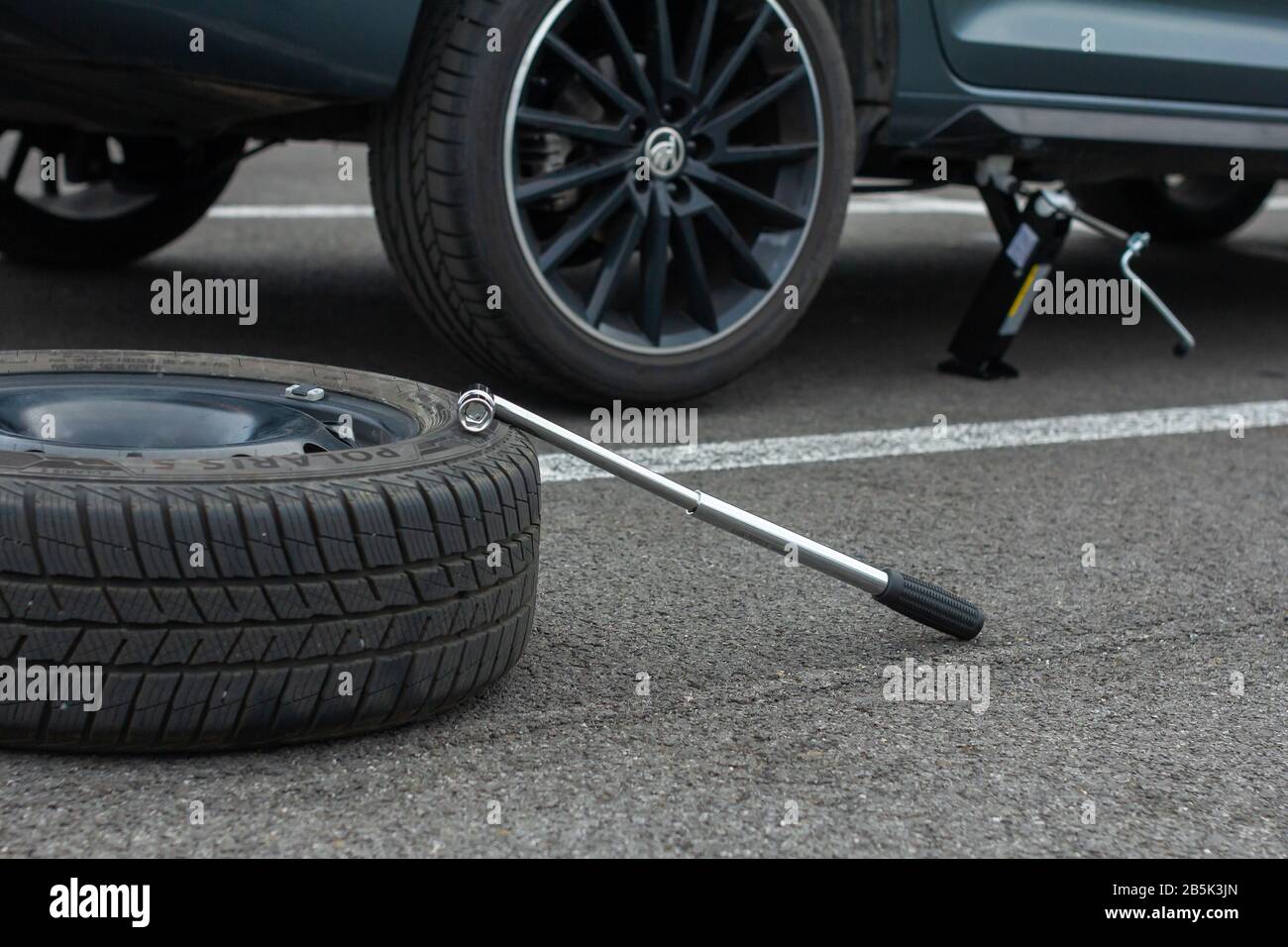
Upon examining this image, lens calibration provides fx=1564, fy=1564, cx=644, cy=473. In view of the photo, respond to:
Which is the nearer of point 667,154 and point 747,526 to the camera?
point 747,526

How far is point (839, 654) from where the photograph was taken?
6.81ft

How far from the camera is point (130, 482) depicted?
1.57m

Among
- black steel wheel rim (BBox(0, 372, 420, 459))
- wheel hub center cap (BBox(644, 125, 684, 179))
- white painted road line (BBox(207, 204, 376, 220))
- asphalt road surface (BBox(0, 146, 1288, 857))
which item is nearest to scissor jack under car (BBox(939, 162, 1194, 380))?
asphalt road surface (BBox(0, 146, 1288, 857))

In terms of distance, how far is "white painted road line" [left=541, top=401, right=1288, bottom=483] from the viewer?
9.67 ft

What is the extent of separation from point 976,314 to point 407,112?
1.58 m

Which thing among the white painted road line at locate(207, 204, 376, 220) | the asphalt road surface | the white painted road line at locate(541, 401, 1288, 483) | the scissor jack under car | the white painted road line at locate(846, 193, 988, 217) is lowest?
the asphalt road surface

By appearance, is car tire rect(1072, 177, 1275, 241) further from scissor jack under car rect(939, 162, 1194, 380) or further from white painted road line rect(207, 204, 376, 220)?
white painted road line rect(207, 204, 376, 220)

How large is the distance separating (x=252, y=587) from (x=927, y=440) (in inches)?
76.0

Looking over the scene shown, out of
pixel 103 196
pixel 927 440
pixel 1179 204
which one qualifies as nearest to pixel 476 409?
pixel 927 440

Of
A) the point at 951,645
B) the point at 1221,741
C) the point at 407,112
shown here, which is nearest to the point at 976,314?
the point at 407,112

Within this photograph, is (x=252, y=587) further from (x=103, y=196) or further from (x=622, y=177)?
(x=103, y=196)

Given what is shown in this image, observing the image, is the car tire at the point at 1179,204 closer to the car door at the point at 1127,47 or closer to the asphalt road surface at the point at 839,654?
the asphalt road surface at the point at 839,654

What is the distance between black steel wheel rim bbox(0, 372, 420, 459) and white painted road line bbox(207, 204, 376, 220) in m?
3.84

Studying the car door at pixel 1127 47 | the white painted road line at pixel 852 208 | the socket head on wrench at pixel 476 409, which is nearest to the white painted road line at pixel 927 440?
the car door at pixel 1127 47
